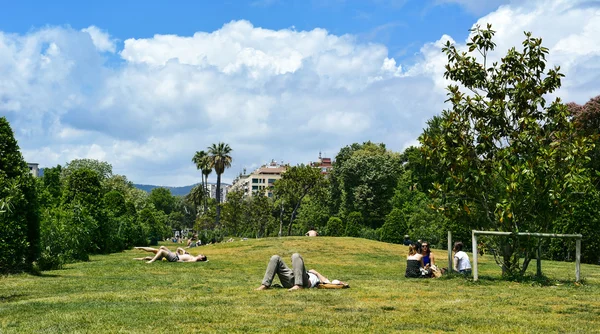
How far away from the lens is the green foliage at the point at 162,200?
610ft

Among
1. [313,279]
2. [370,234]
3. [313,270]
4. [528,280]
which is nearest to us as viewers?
[313,279]

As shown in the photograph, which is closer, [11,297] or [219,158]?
[11,297]

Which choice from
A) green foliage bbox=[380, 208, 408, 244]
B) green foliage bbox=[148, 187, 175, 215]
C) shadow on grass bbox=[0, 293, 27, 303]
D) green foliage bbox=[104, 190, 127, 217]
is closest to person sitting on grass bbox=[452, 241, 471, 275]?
shadow on grass bbox=[0, 293, 27, 303]

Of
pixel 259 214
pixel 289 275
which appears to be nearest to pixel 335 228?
pixel 259 214

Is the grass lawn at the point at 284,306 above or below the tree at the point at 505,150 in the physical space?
below

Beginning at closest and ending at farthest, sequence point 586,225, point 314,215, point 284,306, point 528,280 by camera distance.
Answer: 1. point 284,306
2. point 528,280
3. point 586,225
4. point 314,215

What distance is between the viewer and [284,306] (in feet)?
38.5

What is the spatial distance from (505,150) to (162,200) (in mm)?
174671

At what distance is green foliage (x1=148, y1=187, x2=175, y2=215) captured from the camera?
7315 inches

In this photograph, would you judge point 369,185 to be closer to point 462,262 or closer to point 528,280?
point 462,262

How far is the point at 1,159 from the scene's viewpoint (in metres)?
20.5

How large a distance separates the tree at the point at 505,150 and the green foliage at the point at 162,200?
169223 millimetres

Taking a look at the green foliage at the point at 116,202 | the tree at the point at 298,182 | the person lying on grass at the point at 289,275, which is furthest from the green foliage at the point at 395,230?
the person lying on grass at the point at 289,275

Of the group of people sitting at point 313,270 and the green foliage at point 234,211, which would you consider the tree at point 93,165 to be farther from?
the group of people sitting at point 313,270
